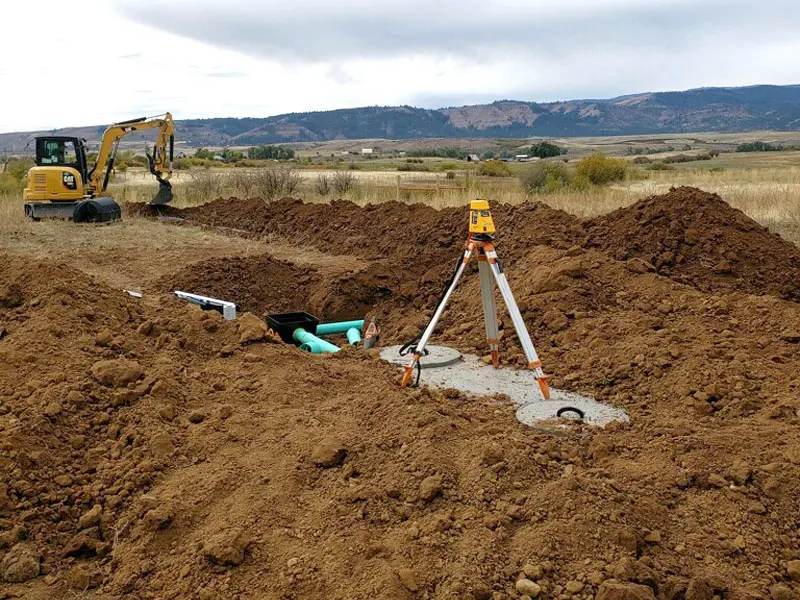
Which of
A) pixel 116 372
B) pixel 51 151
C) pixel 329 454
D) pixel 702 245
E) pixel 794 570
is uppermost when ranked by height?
pixel 51 151

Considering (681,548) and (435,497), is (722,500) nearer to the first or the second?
(681,548)

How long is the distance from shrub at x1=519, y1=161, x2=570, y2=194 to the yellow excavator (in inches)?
437

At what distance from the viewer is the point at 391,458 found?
171 inches

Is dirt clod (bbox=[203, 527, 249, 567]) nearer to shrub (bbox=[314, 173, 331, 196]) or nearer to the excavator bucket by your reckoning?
the excavator bucket

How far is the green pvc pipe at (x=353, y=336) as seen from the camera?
8.58m

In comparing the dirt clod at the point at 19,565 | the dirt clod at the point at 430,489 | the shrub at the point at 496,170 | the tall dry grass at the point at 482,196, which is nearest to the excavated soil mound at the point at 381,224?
the tall dry grass at the point at 482,196

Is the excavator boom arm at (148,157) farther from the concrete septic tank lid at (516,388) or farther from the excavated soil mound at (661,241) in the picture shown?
the concrete septic tank lid at (516,388)

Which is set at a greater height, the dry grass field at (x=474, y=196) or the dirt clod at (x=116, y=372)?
the dry grass field at (x=474, y=196)

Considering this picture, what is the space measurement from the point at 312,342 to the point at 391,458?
3.91 meters

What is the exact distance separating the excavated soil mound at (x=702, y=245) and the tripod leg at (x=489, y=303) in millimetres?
3307

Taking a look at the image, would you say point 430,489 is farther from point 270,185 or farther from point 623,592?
point 270,185

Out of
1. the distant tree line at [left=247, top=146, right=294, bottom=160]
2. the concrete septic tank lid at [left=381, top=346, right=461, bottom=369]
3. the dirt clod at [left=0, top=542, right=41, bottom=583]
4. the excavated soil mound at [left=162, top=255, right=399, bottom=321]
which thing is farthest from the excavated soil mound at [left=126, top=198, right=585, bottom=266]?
the distant tree line at [left=247, top=146, right=294, bottom=160]

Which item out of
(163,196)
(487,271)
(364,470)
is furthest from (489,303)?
(163,196)

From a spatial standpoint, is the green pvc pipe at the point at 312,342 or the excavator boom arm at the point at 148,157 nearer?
the green pvc pipe at the point at 312,342
